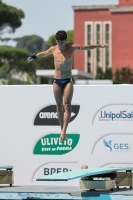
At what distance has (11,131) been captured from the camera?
12.9 meters

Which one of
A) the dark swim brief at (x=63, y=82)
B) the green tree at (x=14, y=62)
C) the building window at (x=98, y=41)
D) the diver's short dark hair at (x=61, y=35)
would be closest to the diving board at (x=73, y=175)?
the dark swim brief at (x=63, y=82)

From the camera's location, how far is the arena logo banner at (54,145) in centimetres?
1275

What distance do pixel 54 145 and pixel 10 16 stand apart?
269ft

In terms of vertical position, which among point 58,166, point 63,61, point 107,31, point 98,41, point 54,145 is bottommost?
point 58,166

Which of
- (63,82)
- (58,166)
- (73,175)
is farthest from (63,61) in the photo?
(58,166)

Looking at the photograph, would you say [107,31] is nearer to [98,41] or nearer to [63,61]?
[98,41]

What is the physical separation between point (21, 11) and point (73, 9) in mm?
8714

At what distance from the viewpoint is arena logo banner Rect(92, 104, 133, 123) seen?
41.2 feet

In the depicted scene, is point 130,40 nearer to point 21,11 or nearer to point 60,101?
point 21,11

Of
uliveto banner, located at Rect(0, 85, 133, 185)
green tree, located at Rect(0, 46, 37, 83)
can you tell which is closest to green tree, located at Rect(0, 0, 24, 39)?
green tree, located at Rect(0, 46, 37, 83)

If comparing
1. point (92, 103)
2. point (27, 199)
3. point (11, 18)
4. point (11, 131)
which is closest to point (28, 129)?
point (11, 131)

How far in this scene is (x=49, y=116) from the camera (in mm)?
12984

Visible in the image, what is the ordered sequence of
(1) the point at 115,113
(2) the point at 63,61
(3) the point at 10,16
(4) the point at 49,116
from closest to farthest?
(2) the point at 63,61, (1) the point at 115,113, (4) the point at 49,116, (3) the point at 10,16

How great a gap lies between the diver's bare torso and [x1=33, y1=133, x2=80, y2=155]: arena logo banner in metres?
2.44
